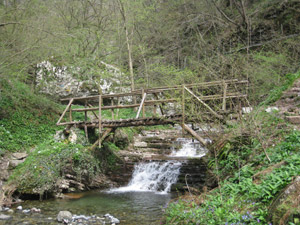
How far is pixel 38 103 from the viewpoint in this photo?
1226cm

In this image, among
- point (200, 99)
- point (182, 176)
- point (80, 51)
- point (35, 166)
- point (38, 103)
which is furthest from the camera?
point (80, 51)

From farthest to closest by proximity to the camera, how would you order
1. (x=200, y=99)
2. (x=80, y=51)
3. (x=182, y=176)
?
(x=80, y=51)
(x=182, y=176)
(x=200, y=99)

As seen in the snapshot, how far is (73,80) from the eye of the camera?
1568 centimetres

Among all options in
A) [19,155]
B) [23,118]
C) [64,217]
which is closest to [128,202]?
[64,217]

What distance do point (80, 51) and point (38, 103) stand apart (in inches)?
136

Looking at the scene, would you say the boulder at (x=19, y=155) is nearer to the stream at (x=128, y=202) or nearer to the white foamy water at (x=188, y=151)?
the stream at (x=128, y=202)

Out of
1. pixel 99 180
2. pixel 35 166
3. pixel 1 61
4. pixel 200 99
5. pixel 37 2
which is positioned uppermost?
pixel 37 2

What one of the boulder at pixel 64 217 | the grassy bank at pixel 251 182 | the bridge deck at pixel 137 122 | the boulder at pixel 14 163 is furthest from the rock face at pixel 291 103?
the boulder at pixel 14 163

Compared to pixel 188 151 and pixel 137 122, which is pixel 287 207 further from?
pixel 188 151

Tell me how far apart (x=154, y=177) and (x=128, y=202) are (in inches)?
89.0

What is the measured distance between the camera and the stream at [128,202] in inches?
241

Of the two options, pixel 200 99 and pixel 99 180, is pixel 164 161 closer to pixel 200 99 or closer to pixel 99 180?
pixel 99 180

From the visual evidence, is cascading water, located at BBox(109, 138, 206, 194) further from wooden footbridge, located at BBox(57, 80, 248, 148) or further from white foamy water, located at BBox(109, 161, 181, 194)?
wooden footbridge, located at BBox(57, 80, 248, 148)

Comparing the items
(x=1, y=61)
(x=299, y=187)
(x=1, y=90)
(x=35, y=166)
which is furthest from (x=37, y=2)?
(x=299, y=187)
